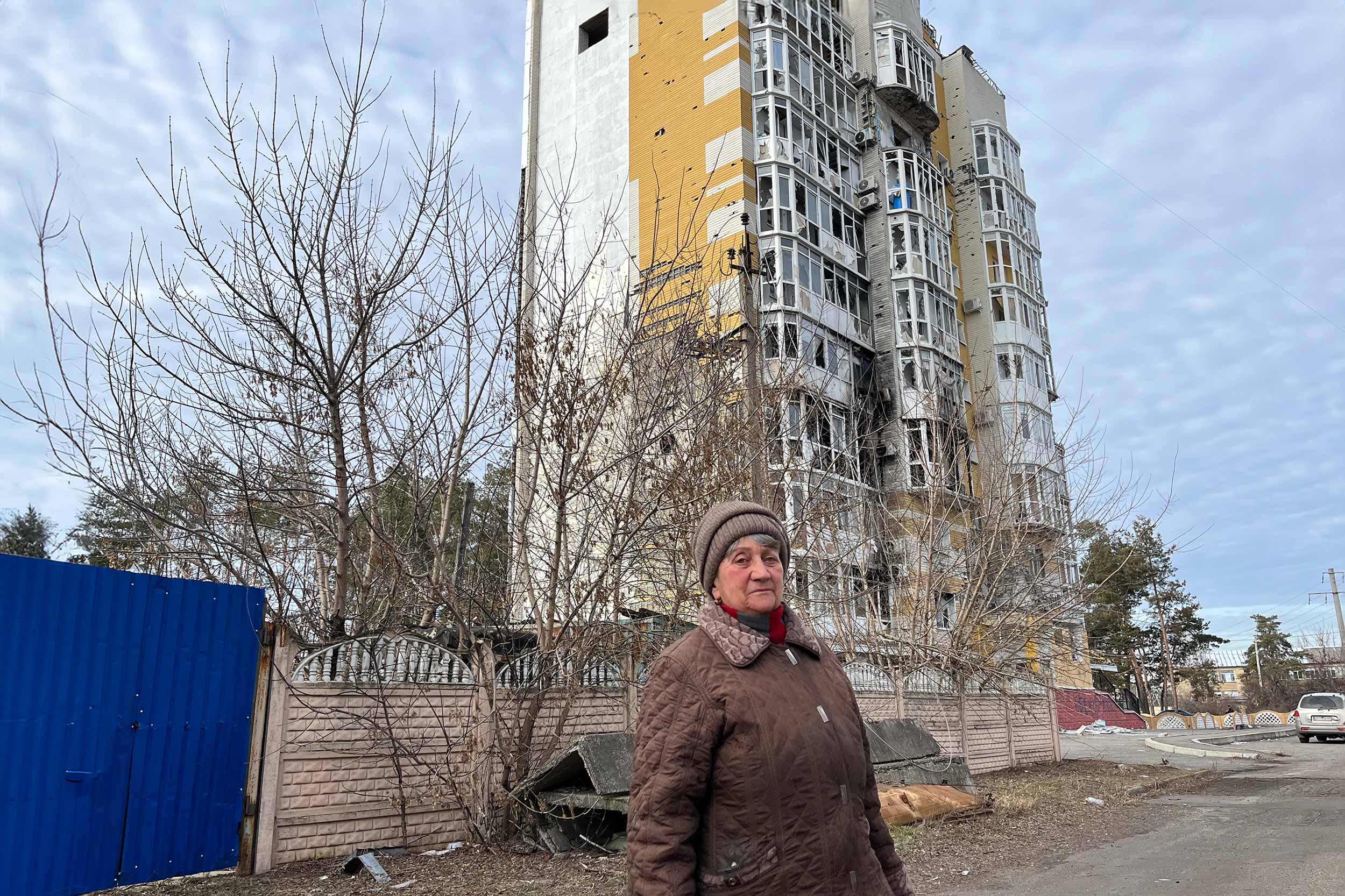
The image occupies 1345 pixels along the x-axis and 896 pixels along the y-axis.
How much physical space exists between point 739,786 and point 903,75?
115 ft

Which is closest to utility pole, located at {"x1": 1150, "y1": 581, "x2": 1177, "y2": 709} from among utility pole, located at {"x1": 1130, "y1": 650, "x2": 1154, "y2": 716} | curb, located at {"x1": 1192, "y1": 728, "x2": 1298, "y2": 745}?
utility pole, located at {"x1": 1130, "y1": 650, "x2": 1154, "y2": 716}

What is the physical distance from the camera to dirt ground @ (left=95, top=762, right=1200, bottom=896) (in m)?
6.35

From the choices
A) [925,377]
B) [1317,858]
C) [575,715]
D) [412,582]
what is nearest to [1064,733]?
[925,377]

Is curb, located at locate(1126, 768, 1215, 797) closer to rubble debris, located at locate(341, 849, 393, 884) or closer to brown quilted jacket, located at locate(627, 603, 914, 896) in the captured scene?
rubble debris, located at locate(341, 849, 393, 884)

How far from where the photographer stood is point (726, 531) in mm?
2520

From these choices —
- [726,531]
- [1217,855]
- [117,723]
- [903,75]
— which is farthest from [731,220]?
[726,531]

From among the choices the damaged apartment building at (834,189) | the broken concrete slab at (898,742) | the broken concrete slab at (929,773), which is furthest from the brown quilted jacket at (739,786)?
the damaged apartment building at (834,189)

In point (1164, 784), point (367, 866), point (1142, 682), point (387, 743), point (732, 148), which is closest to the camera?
point (367, 866)

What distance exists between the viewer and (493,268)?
8258 mm

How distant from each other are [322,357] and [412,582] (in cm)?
221

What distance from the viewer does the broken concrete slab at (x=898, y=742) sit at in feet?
36.9

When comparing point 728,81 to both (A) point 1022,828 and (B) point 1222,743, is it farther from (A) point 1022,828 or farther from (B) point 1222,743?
(B) point 1222,743

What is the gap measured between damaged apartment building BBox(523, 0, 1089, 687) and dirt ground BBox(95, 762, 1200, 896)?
24.3 ft

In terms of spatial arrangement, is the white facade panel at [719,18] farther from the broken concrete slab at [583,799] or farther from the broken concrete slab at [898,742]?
the broken concrete slab at [583,799]
